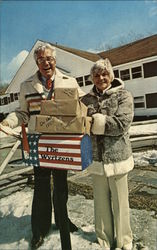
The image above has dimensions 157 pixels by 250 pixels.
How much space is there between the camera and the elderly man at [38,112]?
93.7 inches

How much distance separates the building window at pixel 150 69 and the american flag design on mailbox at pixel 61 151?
743 inches

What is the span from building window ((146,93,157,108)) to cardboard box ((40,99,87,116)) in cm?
1844

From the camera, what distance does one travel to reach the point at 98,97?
8.11 ft

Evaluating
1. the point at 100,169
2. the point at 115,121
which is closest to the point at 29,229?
the point at 100,169

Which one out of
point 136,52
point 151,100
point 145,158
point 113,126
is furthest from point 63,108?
point 136,52

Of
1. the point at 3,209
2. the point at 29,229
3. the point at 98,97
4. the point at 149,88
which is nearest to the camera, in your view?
the point at 98,97

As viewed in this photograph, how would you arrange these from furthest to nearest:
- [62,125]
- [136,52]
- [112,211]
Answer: [136,52] < [112,211] < [62,125]

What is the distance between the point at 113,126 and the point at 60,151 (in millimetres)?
548

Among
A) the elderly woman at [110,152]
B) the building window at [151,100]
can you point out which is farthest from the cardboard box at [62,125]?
the building window at [151,100]

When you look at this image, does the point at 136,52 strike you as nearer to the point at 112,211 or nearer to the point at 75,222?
the point at 75,222

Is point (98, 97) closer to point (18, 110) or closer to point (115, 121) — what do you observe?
point (115, 121)

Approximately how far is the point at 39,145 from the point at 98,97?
77cm

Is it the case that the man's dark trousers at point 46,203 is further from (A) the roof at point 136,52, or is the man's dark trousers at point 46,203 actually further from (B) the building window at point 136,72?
(B) the building window at point 136,72

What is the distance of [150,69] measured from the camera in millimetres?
19703
